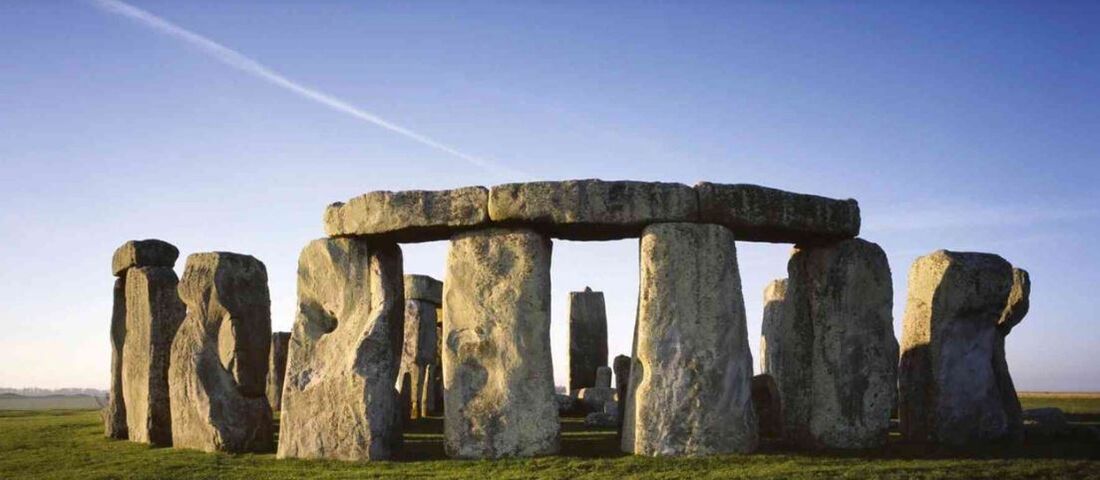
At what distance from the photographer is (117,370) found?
1429 cm

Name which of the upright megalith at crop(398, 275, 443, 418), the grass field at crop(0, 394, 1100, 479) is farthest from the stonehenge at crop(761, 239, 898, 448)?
the upright megalith at crop(398, 275, 443, 418)

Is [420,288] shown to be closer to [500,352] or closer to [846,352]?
[500,352]

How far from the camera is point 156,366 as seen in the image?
12945 mm

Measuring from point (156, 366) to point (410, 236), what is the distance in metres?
4.03

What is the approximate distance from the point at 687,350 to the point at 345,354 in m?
3.53

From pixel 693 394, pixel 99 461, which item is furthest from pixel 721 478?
pixel 99 461

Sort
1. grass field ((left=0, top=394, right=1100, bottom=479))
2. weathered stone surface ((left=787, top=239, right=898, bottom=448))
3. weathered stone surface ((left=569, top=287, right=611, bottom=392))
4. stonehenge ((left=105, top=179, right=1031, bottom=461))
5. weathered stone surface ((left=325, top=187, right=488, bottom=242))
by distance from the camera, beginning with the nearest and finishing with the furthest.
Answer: grass field ((left=0, top=394, right=1100, bottom=479)) → stonehenge ((left=105, top=179, right=1031, bottom=461)) → weathered stone surface ((left=325, top=187, right=488, bottom=242)) → weathered stone surface ((left=787, top=239, right=898, bottom=448)) → weathered stone surface ((left=569, top=287, right=611, bottom=392))

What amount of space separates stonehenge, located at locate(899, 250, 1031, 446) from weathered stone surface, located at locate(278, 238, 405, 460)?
607 cm

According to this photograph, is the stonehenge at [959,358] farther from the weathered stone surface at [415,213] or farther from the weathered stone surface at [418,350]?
the weathered stone surface at [418,350]

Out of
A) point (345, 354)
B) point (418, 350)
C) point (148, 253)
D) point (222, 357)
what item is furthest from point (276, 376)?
point (345, 354)

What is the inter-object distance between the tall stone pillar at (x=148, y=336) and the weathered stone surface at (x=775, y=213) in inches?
274

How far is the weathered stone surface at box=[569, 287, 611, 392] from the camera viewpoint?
69.1 ft

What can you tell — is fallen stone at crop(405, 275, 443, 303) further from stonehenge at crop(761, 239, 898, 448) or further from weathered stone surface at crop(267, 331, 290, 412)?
stonehenge at crop(761, 239, 898, 448)

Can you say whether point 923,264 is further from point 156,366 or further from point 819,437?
point 156,366
